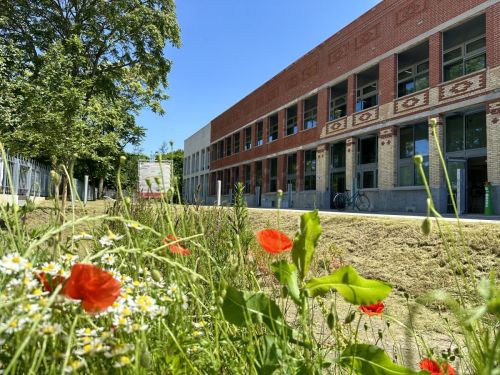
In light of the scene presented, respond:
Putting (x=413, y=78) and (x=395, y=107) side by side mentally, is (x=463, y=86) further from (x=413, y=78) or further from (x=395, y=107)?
(x=395, y=107)

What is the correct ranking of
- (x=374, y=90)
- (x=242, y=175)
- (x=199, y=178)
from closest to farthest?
(x=374, y=90) → (x=242, y=175) → (x=199, y=178)

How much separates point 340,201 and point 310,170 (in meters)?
4.21

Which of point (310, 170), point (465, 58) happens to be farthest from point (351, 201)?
point (465, 58)

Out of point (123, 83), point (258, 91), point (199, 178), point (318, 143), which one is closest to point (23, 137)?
point (123, 83)

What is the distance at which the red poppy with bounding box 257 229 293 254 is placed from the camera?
43.5 inches

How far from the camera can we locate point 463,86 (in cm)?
1538

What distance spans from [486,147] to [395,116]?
14.7 feet

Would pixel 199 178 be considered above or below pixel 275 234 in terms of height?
above

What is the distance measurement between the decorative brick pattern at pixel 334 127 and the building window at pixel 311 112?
4.47ft

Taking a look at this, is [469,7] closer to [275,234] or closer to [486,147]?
[486,147]

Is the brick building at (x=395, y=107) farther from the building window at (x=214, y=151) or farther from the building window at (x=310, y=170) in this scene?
the building window at (x=214, y=151)

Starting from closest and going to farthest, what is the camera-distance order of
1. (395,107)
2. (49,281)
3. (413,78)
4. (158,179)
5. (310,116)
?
1. (49,281)
2. (158,179)
3. (413,78)
4. (395,107)
5. (310,116)

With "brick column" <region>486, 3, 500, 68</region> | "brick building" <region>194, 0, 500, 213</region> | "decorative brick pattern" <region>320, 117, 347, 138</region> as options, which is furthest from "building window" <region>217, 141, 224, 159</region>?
"brick column" <region>486, 3, 500, 68</region>

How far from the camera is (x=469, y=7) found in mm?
15273
